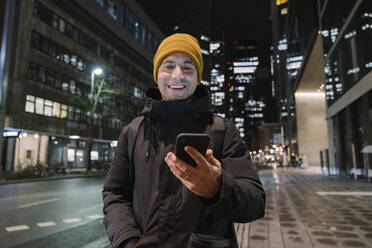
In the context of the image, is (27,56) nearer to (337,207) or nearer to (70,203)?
(70,203)

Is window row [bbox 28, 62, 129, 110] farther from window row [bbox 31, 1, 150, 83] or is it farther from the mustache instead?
the mustache

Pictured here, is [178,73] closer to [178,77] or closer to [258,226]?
[178,77]

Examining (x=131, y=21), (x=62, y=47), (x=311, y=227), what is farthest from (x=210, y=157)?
(x=131, y=21)

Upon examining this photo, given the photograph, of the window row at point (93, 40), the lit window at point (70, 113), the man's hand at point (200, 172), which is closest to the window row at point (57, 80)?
the lit window at point (70, 113)

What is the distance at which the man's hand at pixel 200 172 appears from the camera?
3.62 ft

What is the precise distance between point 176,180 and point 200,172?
434 mm

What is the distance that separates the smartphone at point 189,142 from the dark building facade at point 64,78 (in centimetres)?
2116

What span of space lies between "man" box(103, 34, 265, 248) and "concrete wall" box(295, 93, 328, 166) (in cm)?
5539

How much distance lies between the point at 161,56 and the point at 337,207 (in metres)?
9.26

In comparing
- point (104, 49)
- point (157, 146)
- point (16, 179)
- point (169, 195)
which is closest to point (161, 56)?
point (157, 146)

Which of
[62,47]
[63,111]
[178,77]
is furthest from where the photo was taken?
[62,47]

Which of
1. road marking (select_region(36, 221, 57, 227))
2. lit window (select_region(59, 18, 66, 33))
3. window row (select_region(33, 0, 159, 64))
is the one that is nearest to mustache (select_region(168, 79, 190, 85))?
road marking (select_region(36, 221, 57, 227))

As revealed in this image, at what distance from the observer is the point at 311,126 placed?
53312 millimetres

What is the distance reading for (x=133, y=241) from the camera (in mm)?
1468
